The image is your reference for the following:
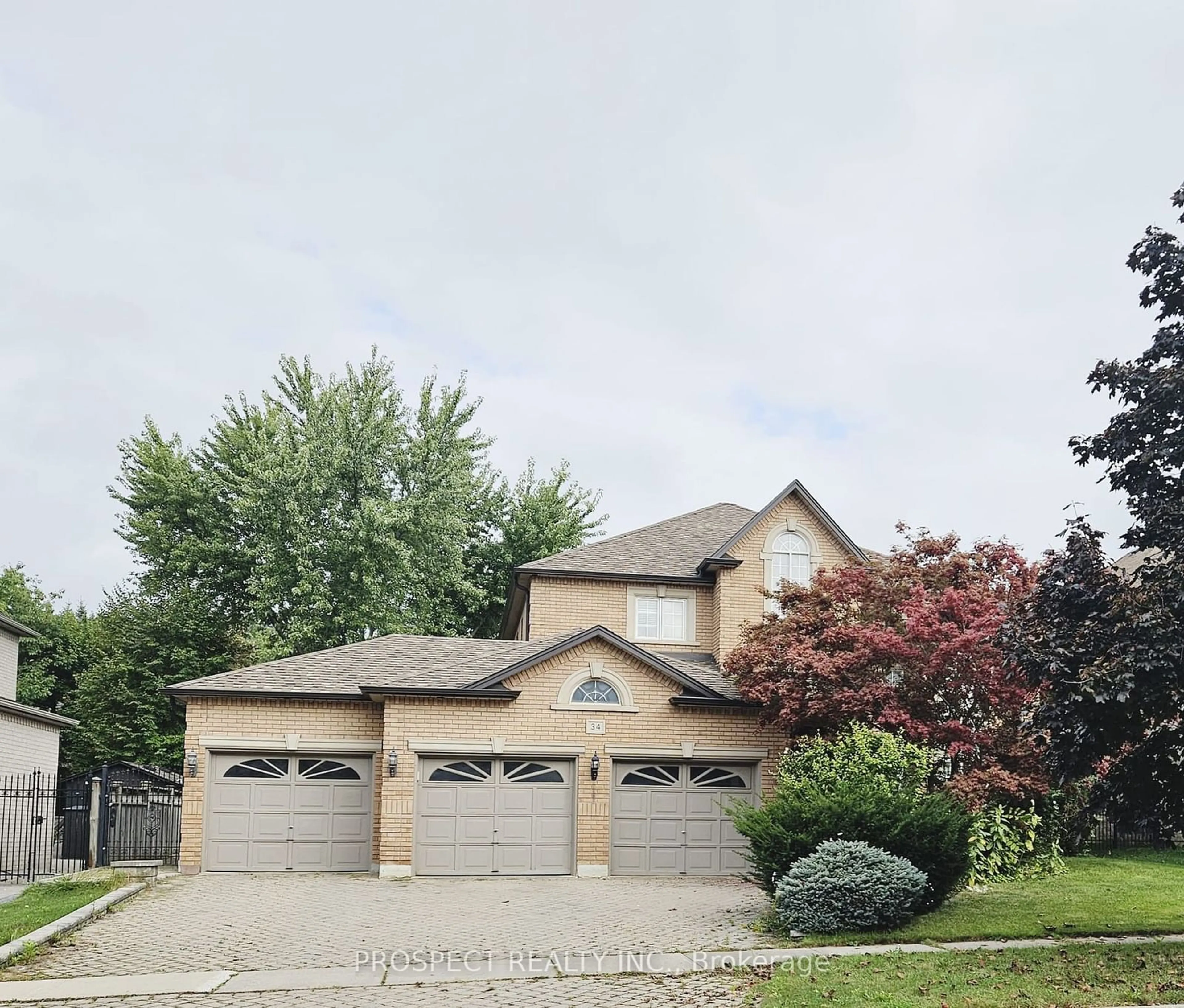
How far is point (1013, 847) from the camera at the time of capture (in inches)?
768

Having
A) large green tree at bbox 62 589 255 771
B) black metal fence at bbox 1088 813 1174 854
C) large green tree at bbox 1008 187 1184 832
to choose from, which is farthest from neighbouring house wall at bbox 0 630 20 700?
large green tree at bbox 1008 187 1184 832

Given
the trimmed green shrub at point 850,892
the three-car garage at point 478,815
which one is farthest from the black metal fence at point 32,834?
the trimmed green shrub at point 850,892

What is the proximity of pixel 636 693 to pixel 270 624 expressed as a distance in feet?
68.2

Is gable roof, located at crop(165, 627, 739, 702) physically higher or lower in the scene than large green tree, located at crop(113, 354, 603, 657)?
lower

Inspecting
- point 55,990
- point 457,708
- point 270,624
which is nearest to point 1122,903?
point 457,708

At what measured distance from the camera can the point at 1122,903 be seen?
16156mm

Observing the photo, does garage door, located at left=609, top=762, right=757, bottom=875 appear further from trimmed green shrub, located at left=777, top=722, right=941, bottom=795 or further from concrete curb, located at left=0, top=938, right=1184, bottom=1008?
concrete curb, located at left=0, top=938, right=1184, bottom=1008

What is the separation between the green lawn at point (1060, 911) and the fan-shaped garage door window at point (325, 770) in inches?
469

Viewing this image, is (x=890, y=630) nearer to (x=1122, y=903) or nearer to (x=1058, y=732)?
(x=1122, y=903)

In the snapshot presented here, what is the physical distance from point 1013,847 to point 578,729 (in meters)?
8.06

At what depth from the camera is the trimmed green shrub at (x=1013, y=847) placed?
752 inches

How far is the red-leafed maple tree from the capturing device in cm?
1944

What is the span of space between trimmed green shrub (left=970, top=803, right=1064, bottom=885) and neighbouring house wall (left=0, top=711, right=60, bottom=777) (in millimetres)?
22616

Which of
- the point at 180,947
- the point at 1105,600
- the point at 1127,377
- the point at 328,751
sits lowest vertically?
the point at 180,947
